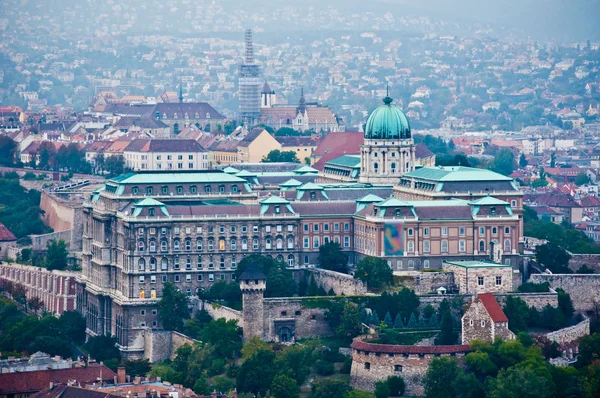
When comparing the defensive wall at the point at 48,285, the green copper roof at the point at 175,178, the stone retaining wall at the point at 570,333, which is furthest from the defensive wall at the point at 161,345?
the stone retaining wall at the point at 570,333

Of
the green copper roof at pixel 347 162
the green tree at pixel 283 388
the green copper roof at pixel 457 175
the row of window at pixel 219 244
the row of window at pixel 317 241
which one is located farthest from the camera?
the green copper roof at pixel 347 162

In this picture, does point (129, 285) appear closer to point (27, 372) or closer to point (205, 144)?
point (27, 372)

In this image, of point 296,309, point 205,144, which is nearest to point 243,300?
point 296,309

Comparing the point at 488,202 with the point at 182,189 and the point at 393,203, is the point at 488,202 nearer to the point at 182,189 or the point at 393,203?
the point at 393,203

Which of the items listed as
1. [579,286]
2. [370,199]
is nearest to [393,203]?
[370,199]

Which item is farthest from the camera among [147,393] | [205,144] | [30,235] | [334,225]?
[205,144]

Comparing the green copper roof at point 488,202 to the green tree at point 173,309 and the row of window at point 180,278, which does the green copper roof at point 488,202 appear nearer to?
the row of window at point 180,278
